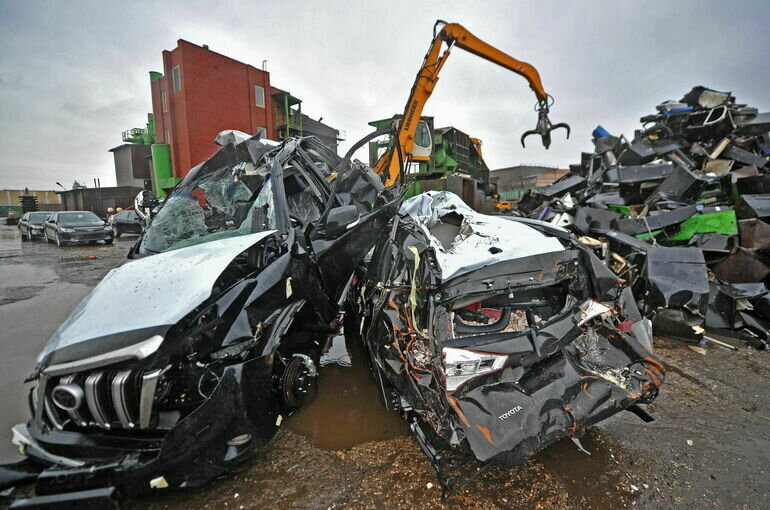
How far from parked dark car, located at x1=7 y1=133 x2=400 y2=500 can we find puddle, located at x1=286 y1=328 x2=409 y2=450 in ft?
1.10

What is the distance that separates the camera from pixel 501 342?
6.05ft

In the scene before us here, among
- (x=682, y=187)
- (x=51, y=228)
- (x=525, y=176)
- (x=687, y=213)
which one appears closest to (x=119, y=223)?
(x=51, y=228)

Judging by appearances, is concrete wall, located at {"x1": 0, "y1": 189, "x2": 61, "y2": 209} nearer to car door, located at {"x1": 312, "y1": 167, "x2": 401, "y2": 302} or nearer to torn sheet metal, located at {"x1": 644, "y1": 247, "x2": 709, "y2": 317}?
car door, located at {"x1": 312, "y1": 167, "x2": 401, "y2": 302}

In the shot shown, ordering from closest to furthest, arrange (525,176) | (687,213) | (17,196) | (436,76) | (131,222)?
(687,213), (436,76), (131,222), (525,176), (17,196)

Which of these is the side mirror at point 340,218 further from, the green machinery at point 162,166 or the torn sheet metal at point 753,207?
the green machinery at point 162,166

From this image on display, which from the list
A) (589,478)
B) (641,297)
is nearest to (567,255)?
(589,478)

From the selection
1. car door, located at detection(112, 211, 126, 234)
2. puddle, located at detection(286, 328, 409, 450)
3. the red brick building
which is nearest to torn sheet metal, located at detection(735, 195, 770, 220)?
puddle, located at detection(286, 328, 409, 450)

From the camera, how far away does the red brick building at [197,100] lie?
55.3ft

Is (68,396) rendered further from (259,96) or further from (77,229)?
(259,96)

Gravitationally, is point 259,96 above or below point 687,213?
above

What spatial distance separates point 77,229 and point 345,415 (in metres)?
14.2

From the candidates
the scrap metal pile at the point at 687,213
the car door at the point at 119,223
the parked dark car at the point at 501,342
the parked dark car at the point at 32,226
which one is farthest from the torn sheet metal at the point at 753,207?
the parked dark car at the point at 32,226

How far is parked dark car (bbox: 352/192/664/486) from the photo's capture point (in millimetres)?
1746

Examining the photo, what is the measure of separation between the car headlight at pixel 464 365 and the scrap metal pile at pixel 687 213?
3468 mm
